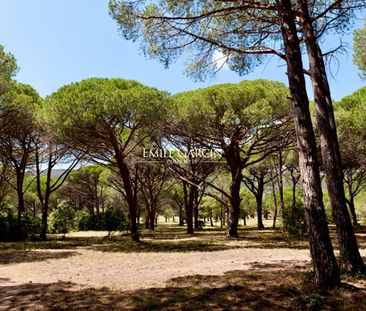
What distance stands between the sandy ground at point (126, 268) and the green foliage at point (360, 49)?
26.2ft

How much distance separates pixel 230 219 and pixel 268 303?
1282 centimetres

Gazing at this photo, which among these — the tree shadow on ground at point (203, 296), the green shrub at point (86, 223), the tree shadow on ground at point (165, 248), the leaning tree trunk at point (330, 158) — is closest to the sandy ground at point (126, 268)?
the tree shadow on ground at point (203, 296)

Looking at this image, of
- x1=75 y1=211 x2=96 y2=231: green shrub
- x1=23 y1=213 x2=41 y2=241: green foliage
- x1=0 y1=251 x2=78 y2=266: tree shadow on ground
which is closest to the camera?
x1=0 y1=251 x2=78 y2=266: tree shadow on ground

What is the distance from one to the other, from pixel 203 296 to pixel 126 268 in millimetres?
3637

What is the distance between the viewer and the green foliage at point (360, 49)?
11.9m

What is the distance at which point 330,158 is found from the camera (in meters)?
6.08

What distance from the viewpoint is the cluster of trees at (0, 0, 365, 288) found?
562 centimetres

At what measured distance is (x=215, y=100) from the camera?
15.6m

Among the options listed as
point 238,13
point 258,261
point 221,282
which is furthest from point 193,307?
point 238,13

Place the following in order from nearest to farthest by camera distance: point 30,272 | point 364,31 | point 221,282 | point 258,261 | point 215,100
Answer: point 221,282 < point 30,272 < point 258,261 < point 364,31 < point 215,100

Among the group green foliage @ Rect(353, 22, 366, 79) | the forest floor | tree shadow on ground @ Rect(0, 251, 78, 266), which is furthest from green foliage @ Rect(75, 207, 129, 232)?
green foliage @ Rect(353, 22, 366, 79)

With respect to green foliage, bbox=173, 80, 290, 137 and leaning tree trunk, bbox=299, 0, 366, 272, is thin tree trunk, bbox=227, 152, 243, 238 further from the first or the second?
leaning tree trunk, bbox=299, 0, 366, 272

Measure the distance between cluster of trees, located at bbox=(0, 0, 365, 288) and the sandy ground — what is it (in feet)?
9.54

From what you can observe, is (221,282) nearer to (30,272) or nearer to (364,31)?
(30,272)
